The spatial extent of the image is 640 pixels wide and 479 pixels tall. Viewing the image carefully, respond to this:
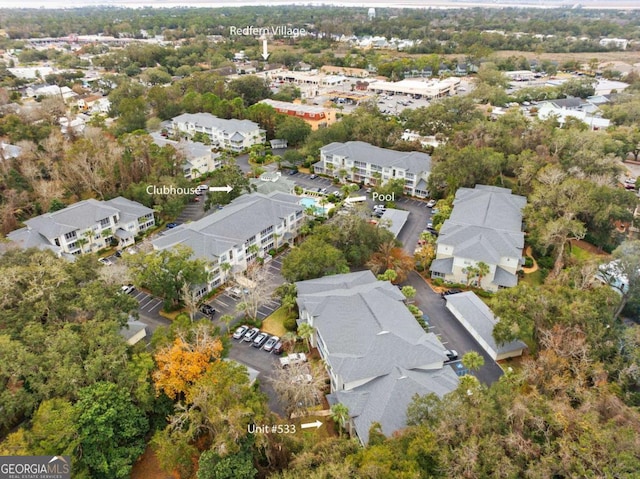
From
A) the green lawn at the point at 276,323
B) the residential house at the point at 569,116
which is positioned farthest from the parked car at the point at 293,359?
the residential house at the point at 569,116

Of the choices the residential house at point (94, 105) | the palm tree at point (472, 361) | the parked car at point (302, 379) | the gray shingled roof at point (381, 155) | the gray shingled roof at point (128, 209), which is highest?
the parked car at point (302, 379)

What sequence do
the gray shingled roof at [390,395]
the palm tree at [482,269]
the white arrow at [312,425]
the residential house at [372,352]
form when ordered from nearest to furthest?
the gray shingled roof at [390,395] → the residential house at [372,352] → the white arrow at [312,425] → the palm tree at [482,269]

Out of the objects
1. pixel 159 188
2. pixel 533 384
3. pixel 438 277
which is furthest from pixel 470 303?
pixel 159 188

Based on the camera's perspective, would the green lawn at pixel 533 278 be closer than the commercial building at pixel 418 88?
Yes

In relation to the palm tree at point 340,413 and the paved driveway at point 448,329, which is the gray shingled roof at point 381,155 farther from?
the palm tree at point 340,413

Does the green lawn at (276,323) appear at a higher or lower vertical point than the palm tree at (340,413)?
lower

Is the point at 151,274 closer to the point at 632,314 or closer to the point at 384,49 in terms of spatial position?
the point at 632,314

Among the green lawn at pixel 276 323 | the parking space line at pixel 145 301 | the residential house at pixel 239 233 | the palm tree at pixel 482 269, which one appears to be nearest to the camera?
the green lawn at pixel 276 323
